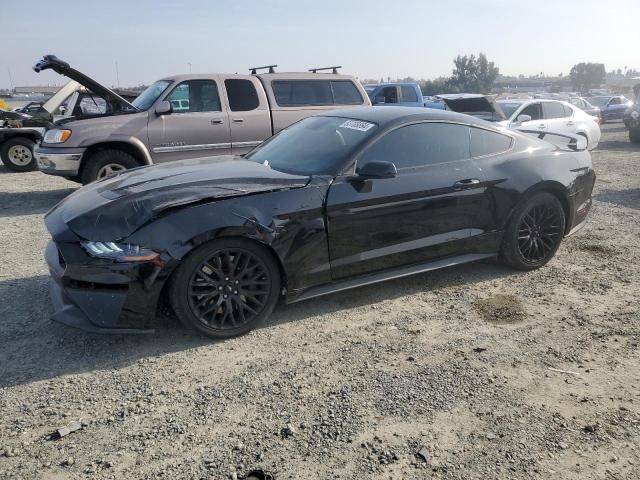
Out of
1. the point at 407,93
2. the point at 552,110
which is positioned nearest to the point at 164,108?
the point at 552,110

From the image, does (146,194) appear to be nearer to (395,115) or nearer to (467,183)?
(395,115)

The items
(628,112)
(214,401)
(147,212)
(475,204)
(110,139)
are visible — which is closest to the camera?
(214,401)

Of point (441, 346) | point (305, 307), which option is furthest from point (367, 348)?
point (305, 307)

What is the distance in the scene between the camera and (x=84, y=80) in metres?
7.79

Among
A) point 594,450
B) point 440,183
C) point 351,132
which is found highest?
point 351,132

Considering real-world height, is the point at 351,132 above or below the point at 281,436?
above

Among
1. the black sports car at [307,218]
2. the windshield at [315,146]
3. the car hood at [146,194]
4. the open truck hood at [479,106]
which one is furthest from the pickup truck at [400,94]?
the car hood at [146,194]

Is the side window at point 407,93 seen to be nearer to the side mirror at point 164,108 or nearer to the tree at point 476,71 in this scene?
the side mirror at point 164,108

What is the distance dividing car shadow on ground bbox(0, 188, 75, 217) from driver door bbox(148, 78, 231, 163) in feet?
6.13

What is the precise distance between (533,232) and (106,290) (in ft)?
12.1

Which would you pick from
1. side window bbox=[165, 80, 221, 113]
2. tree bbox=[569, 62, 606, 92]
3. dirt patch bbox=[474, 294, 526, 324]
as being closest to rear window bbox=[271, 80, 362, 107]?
side window bbox=[165, 80, 221, 113]

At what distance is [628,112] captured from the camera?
A: 16.1 m

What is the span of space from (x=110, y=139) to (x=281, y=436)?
20.5 ft

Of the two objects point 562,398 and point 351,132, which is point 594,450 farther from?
point 351,132
